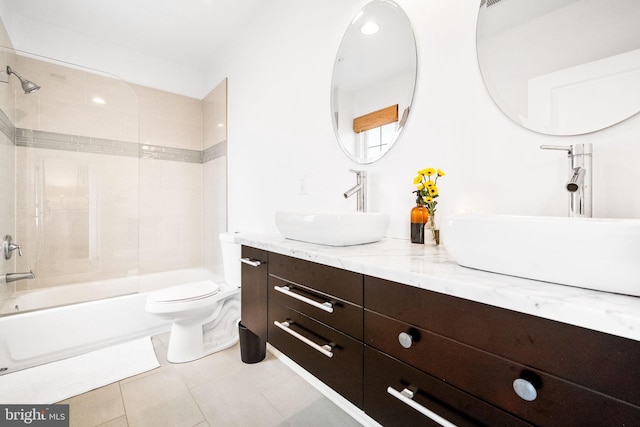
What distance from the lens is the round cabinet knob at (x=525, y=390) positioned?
19.7 inches

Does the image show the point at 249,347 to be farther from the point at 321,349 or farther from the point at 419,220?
the point at 419,220

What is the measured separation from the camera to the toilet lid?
6.06ft

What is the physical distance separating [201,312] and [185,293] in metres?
0.17

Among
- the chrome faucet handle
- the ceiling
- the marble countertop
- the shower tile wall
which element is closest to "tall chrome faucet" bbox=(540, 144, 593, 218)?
the marble countertop

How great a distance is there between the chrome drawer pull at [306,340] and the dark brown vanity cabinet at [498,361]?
17cm

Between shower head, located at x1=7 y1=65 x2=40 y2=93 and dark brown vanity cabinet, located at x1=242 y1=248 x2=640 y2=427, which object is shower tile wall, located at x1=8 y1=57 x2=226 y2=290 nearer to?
shower head, located at x1=7 y1=65 x2=40 y2=93

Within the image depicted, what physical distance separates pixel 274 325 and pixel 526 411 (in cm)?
91

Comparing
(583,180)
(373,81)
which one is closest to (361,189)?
(373,81)

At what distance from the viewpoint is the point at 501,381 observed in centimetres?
54

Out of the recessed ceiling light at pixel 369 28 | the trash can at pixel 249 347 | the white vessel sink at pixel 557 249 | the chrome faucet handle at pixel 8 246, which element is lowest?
the trash can at pixel 249 347

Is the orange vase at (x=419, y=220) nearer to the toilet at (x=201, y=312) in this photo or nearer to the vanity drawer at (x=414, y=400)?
the vanity drawer at (x=414, y=400)

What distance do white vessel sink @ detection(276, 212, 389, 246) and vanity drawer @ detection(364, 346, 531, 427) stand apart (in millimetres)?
394

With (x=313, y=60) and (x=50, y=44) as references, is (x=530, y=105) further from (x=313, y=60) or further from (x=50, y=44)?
(x=50, y=44)

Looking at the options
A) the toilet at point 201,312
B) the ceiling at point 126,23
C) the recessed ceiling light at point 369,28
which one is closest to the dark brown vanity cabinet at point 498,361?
the recessed ceiling light at point 369,28
